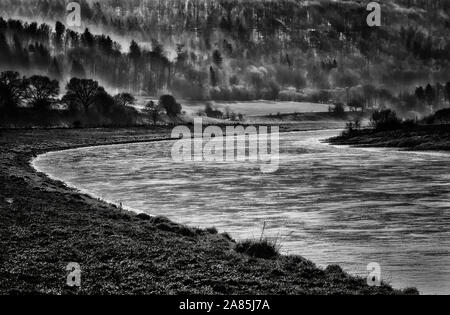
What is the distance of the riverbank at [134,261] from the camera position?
16312 millimetres

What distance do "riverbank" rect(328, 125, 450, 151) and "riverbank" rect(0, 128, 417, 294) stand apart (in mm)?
88968

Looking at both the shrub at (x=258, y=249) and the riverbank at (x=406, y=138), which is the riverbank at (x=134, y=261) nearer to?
the shrub at (x=258, y=249)

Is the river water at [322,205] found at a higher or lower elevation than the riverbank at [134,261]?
lower

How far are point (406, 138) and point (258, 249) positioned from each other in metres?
111

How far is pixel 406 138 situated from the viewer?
125938 mm

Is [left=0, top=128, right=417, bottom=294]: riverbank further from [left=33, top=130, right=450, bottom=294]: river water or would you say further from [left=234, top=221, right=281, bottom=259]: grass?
[left=33, top=130, right=450, bottom=294]: river water

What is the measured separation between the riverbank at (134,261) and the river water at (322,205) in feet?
8.22

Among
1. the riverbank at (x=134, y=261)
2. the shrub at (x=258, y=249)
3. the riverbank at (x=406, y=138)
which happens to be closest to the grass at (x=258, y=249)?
the shrub at (x=258, y=249)

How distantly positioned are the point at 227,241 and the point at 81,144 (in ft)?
380

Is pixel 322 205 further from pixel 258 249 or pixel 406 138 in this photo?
pixel 406 138

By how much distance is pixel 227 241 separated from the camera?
78.4 feet
